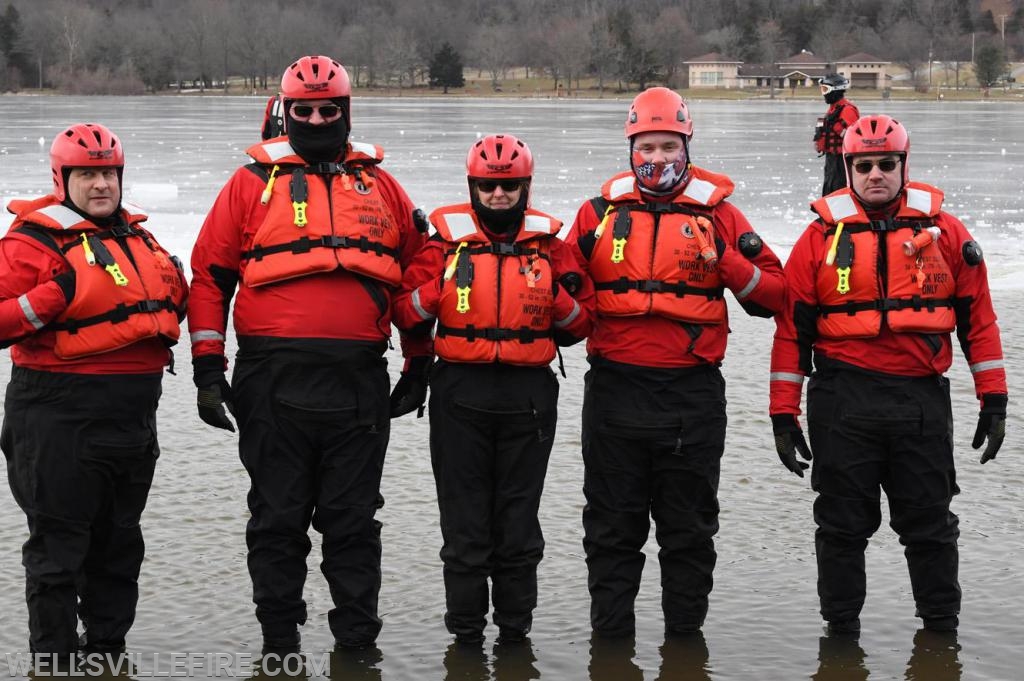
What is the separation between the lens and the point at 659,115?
4.59 m

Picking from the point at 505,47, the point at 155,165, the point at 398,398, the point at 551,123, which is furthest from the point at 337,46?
the point at 398,398

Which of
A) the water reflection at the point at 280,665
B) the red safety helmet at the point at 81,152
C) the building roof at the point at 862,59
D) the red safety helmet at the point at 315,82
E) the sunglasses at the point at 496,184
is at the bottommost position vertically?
the water reflection at the point at 280,665

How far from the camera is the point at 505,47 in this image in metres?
121

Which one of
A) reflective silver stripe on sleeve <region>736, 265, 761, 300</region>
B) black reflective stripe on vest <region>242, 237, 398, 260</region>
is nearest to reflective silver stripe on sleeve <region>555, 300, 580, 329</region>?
reflective silver stripe on sleeve <region>736, 265, 761, 300</region>

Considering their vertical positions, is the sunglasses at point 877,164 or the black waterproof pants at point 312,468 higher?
the sunglasses at point 877,164

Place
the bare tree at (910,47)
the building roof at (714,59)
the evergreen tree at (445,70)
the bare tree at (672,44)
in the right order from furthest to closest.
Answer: the bare tree at (910,47), the bare tree at (672,44), the building roof at (714,59), the evergreen tree at (445,70)

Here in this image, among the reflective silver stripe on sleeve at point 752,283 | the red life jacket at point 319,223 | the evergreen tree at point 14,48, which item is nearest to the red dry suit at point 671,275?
the reflective silver stripe on sleeve at point 752,283

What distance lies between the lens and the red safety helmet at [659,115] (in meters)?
4.58

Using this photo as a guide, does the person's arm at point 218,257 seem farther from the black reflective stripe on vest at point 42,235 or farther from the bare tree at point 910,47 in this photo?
the bare tree at point 910,47

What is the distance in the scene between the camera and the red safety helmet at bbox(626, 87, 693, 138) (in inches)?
180

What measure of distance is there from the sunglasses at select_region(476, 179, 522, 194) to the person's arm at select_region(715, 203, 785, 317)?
715 mm

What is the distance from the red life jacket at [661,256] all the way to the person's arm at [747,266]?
0.06 metres

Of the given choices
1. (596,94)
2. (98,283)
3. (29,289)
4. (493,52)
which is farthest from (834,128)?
(493,52)

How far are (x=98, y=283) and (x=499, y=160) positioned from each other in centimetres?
134
